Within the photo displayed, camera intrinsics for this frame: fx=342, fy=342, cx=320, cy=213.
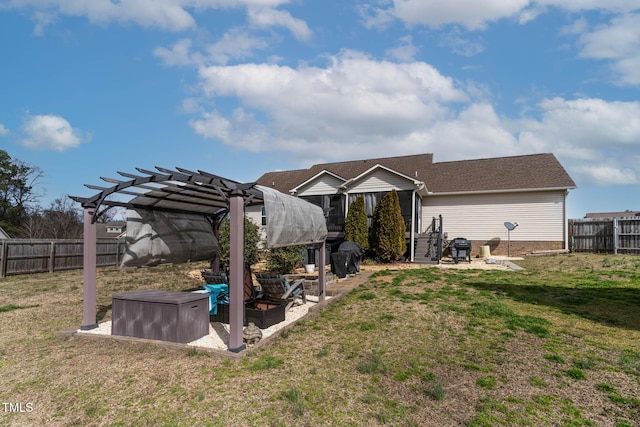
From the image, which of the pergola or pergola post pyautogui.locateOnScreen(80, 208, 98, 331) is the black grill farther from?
pergola post pyautogui.locateOnScreen(80, 208, 98, 331)

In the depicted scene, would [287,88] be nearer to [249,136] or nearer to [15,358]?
[249,136]

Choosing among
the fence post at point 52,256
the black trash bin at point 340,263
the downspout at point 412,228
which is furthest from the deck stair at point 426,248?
the fence post at point 52,256

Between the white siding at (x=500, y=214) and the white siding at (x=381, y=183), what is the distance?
3.40 m

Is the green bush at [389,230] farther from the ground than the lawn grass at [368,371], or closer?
farther from the ground

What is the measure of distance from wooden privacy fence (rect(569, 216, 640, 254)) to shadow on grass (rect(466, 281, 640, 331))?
525 inches

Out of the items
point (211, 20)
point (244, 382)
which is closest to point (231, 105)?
point (211, 20)

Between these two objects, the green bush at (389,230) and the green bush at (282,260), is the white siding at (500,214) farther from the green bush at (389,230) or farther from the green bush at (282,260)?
the green bush at (282,260)

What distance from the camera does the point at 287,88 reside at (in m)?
15.5

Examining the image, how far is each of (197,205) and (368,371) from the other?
227 inches

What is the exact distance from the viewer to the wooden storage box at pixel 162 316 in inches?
209

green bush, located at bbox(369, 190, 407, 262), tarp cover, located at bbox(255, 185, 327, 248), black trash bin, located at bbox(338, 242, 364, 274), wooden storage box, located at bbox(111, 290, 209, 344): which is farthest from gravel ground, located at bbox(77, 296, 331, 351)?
green bush, located at bbox(369, 190, 407, 262)

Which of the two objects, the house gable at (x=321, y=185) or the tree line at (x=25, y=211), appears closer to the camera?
the house gable at (x=321, y=185)

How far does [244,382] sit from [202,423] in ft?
2.87

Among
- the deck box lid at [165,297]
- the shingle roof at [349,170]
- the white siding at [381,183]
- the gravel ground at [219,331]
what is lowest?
the gravel ground at [219,331]
